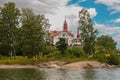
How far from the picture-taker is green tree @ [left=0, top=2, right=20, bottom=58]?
109000mm

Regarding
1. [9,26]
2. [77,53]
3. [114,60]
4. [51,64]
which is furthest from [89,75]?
[114,60]

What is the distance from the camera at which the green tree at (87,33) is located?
388ft

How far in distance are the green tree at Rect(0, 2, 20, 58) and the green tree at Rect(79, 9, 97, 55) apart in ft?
85.6

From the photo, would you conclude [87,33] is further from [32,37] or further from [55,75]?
[55,75]

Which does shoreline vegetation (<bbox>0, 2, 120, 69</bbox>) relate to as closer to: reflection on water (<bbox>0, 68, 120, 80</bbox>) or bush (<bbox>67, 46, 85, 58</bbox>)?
bush (<bbox>67, 46, 85, 58</bbox>)

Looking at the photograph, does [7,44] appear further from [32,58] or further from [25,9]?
[25,9]

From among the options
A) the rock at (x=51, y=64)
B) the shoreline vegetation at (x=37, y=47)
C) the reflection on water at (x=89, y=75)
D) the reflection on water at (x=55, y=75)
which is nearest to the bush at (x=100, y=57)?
the shoreline vegetation at (x=37, y=47)

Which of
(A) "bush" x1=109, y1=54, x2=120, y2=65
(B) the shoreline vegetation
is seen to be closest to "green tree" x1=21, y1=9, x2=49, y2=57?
(B) the shoreline vegetation

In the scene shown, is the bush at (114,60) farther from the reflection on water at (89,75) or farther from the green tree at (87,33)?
the reflection on water at (89,75)

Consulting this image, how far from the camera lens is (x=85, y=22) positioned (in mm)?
123500

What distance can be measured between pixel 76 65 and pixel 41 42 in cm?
1504

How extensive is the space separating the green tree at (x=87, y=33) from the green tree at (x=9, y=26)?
2610 cm

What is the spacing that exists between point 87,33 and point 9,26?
30.3 meters

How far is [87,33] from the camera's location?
120938mm
